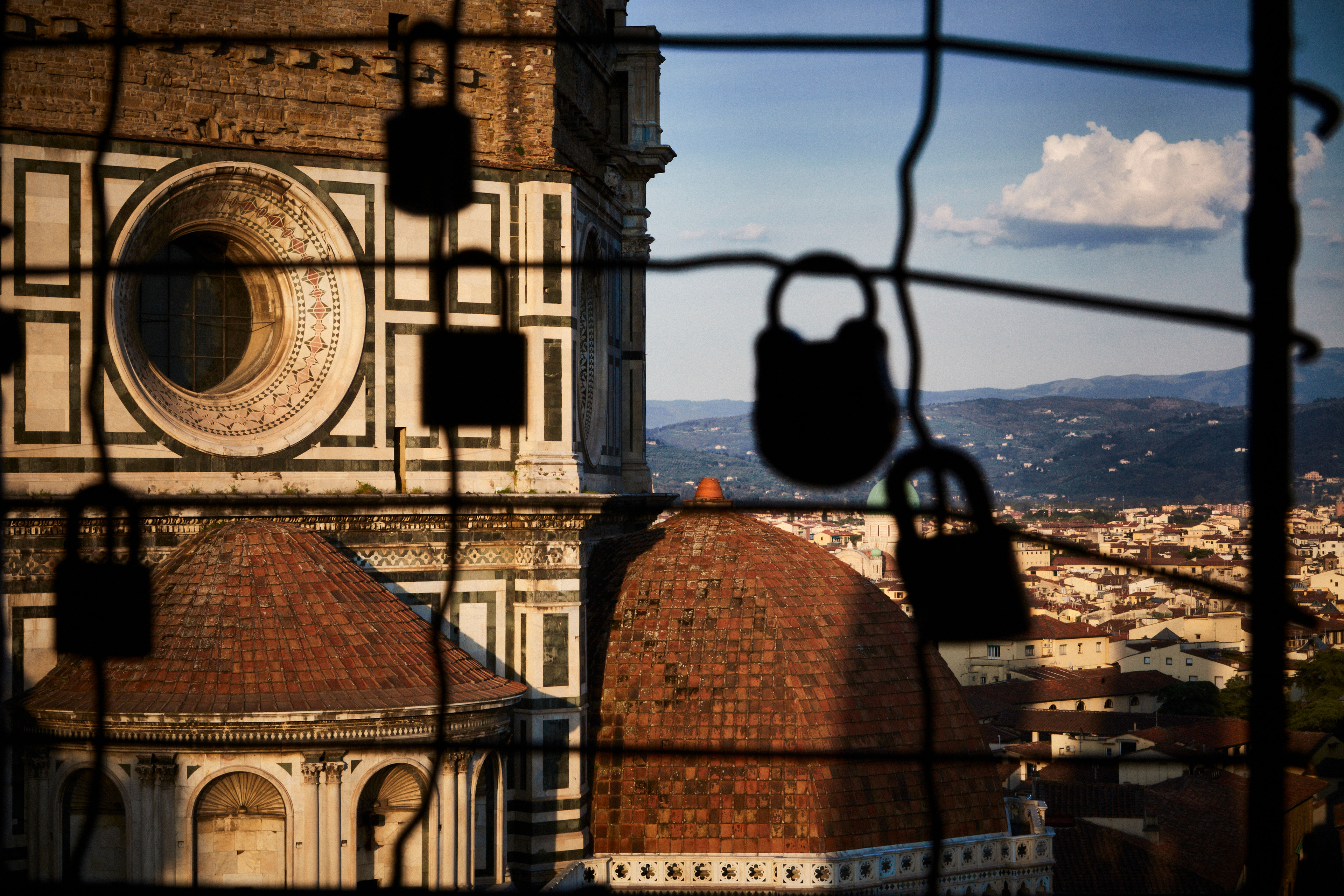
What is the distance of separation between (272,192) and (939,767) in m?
11.2

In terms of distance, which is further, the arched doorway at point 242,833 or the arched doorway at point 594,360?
the arched doorway at point 594,360

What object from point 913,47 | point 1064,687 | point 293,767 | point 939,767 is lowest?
point 1064,687

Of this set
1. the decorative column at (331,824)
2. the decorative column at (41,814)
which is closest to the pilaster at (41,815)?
the decorative column at (41,814)

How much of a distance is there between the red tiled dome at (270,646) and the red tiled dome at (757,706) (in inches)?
126

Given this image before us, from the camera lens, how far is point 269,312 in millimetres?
16688

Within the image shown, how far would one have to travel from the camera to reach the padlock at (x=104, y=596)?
605 cm

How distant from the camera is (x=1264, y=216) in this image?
4.41 metres

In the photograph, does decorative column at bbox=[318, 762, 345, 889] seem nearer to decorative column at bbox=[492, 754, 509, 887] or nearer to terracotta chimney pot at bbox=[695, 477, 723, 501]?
decorative column at bbox=[492, 754, 509, 887]

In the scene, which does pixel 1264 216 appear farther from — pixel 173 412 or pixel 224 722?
pixel 173 412

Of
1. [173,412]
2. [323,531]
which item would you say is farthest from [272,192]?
[323,531]

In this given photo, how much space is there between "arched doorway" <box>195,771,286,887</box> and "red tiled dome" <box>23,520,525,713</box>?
0.85 meters

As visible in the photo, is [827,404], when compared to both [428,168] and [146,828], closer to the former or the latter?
[146,828]

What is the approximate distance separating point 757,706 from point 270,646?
22.2ft

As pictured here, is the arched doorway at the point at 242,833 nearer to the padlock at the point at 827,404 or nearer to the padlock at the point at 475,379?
the padlock at the point at 475,379
